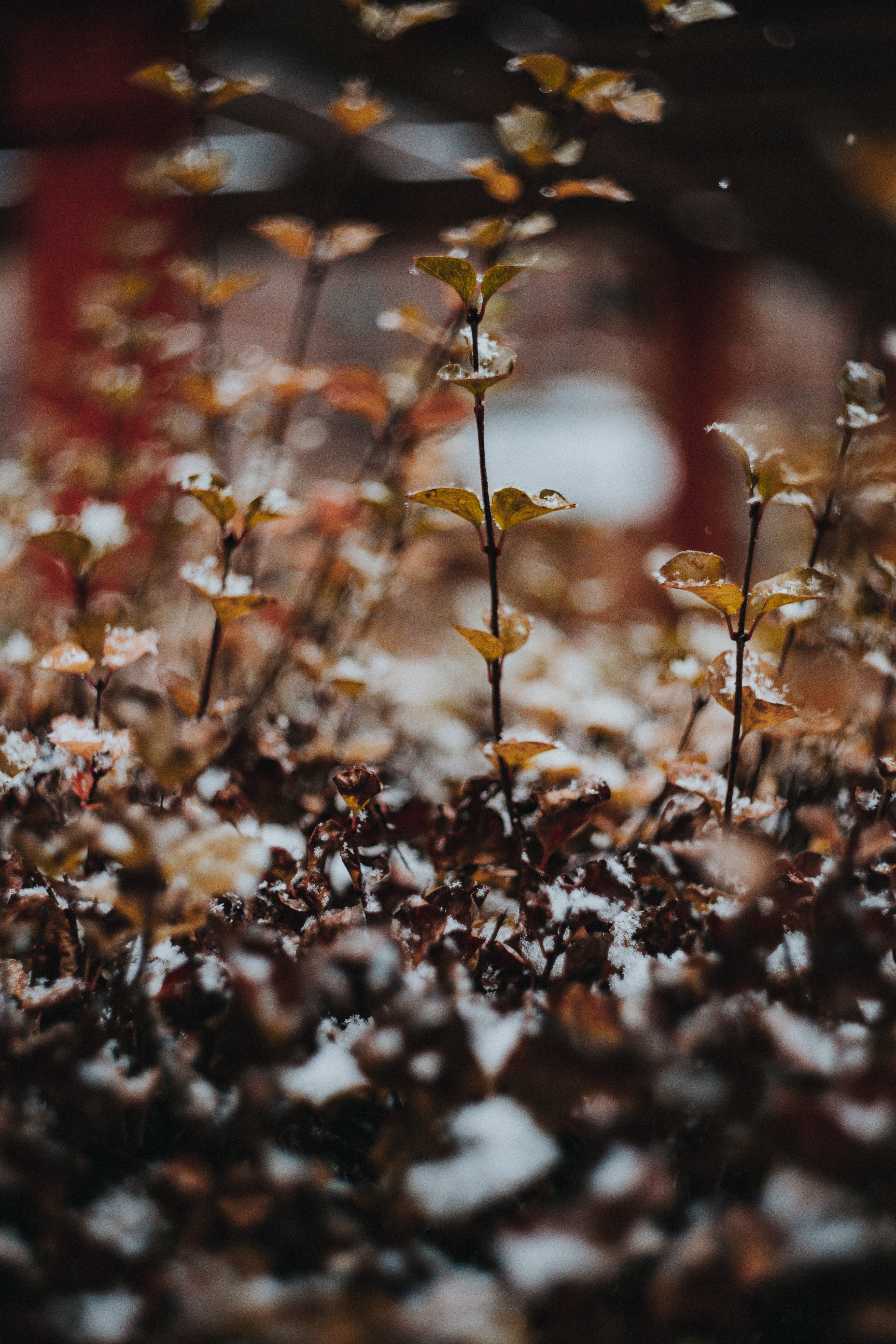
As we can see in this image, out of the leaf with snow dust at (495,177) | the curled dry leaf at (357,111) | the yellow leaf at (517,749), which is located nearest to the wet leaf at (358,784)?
the yellow leaf at (517,749)

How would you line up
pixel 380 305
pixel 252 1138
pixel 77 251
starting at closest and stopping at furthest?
pixel 252 1138, pixel 77 251, pixel 380 305

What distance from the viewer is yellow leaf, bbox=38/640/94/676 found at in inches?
27.2

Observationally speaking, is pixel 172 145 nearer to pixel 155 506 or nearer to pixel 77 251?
pixel 77 251

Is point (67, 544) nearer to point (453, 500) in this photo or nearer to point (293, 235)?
point (453, 500)

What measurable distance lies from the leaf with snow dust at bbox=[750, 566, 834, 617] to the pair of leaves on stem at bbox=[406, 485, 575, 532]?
16 cm

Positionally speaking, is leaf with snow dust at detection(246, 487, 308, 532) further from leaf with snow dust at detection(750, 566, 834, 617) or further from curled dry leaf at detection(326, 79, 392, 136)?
curled dry leaf at detection(326, 79, 392, 136)

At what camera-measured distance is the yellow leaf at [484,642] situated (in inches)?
25.6

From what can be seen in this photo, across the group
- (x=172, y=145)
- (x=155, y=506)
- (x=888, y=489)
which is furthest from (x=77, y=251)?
(x=888, y=489)

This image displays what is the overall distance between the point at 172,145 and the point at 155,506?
2179mm

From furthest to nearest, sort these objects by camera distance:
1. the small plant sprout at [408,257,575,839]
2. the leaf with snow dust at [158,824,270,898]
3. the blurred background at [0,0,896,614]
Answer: the blurred background at [0,0,896,614] → the small plant sprout at [408,257,575,839] → the leaf with snow dust at [158,824,270,898]

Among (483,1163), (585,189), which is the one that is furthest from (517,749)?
(585,189)

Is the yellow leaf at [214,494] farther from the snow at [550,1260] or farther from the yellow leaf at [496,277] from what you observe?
the snow at [550,1260]

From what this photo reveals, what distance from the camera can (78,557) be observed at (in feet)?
2.53

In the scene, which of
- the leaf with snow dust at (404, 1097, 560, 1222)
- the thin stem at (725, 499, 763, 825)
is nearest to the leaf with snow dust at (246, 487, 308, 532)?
the thin stem at (725, 499, 763, 825)
